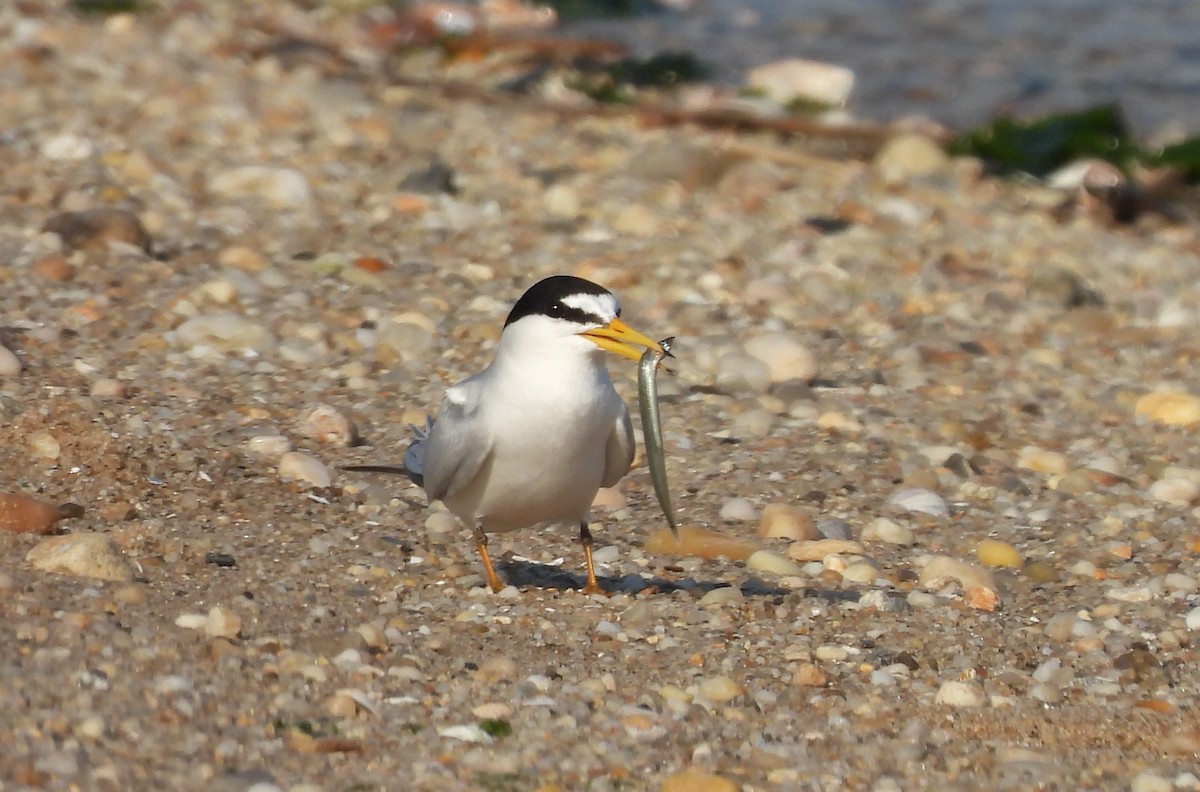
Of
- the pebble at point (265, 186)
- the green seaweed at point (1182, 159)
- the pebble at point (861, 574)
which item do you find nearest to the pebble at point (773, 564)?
the pebble at point (861, 574)

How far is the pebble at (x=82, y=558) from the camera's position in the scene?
3.78 metres

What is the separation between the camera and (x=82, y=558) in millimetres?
3783

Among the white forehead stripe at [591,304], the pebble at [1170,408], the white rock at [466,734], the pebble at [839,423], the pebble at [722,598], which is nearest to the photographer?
the white rock at [466,734]

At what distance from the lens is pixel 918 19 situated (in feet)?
42.4

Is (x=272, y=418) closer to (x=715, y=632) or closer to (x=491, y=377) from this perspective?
(x=491, y=377)

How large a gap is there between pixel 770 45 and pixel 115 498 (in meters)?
8.32

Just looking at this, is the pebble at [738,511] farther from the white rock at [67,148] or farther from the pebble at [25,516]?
the white rock at [67,148]

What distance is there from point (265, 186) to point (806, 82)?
4032 millimetres

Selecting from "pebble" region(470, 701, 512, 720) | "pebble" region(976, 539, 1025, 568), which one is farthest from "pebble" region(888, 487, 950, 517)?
"pebble" region(470, 701, 512, 720)

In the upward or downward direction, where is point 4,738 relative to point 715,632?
upward

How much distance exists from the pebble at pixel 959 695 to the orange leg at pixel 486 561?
1.11 meters

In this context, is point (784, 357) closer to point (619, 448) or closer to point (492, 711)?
point (619, 448)

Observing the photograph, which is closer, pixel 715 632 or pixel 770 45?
pixel 715 632

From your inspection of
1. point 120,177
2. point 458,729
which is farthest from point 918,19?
point 458,729
